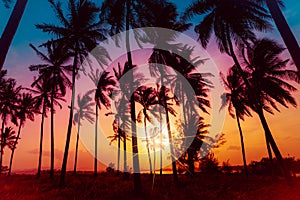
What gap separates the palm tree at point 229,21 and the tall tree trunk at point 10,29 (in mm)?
9947

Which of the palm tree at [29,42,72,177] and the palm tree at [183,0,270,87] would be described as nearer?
the palm tree at [183,0,270,87]

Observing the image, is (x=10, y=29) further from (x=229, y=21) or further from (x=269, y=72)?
(x=269, y=72)

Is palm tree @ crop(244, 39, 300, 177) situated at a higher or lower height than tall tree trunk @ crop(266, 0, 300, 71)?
higher

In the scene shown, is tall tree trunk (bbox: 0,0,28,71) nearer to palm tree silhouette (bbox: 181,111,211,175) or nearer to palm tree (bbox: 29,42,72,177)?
palm tree (bbox: 29,42,72,177)

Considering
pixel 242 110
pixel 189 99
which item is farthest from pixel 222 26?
pixel 242 110

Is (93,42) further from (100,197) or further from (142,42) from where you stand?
(100,197)

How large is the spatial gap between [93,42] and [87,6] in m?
3.10

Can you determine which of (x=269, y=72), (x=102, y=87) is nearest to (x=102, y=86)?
(x=102, y=87)

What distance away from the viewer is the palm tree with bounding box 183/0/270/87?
13.3 m

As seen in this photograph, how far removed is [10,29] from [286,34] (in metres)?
8.37

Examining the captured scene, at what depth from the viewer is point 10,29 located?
751 centimetres

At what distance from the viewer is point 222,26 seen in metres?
15.1

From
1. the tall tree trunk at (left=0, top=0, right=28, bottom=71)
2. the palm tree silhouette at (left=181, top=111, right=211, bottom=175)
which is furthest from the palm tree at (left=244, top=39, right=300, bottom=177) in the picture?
the tall tree trunk at (left=0, top=0, right=28, bottom=71)

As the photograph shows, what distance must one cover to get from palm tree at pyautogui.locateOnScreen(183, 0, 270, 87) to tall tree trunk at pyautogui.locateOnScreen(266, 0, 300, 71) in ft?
22.4
